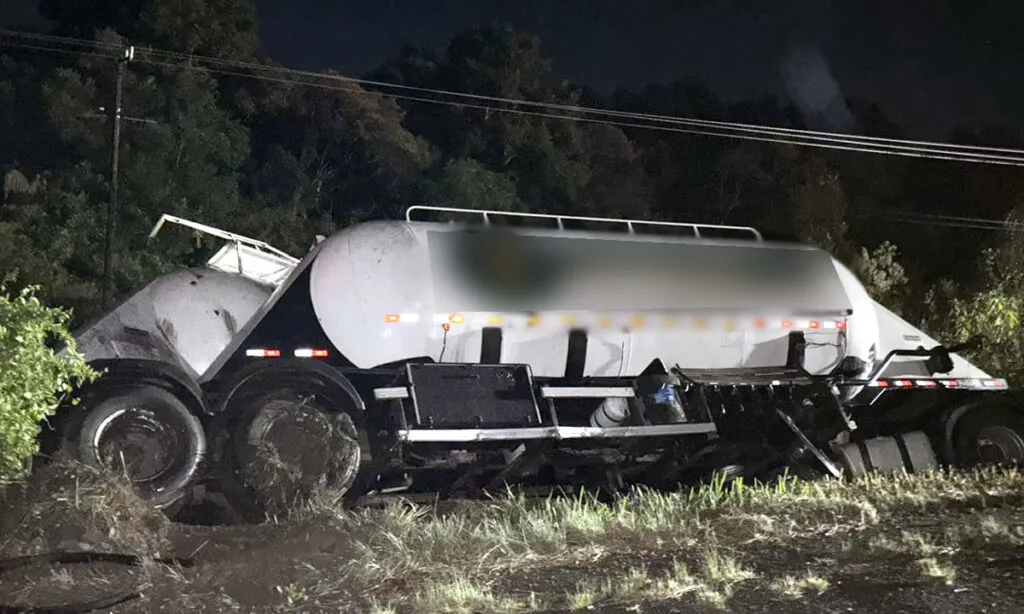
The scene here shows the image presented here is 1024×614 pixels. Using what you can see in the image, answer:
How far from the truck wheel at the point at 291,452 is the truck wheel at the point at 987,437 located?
6174 mm

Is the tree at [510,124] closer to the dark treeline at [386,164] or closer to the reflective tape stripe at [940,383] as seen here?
the dark treeline at [386,164]

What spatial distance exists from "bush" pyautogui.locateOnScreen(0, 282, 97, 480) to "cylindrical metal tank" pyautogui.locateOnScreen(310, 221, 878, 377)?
8.92 ft

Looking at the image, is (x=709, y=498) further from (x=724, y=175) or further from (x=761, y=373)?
(x=724, y=175)

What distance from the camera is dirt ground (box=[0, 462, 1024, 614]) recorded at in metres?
5.27

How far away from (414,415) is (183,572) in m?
3.05

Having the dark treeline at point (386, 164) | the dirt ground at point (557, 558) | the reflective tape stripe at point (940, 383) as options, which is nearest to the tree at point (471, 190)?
the dark treeline at point (386, 164)

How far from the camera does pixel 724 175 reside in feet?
113

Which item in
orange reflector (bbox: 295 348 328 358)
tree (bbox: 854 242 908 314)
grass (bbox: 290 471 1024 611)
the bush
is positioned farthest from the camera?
tree (bbox: 854 242 908 314)

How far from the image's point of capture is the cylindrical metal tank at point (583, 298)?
9.28 metres

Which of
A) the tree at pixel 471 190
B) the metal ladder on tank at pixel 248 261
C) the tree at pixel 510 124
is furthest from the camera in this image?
the tree at pixel 510 124

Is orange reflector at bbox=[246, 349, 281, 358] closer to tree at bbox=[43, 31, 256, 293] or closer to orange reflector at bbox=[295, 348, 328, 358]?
orange reflector at bbox=[295, 348, 328, 358]

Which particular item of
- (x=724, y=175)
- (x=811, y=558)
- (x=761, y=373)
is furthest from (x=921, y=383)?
(x=724, y=175)

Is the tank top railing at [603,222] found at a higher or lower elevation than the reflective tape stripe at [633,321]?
higher

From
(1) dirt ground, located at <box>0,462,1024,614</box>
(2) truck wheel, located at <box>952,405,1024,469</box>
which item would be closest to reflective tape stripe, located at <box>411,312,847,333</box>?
(2) truck wheel, located at <box>952,405,1024,469</box>
